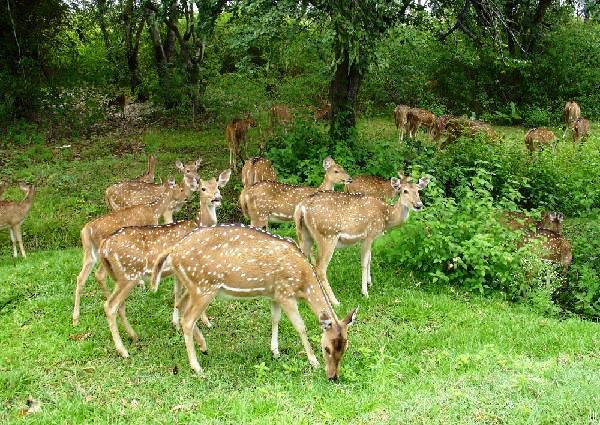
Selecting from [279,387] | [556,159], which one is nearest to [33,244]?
[279,387]

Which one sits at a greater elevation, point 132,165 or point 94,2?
point 94,2

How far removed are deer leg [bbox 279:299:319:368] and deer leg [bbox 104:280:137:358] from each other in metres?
1.92

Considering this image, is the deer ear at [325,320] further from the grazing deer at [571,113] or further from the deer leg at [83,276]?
the grazing deer at [571,113]

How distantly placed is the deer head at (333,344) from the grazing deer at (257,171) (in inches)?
272

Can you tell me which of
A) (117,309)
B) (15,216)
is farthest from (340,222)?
(15,216)

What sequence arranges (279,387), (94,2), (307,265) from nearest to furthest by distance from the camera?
(279,387)
(307,265)
(94,2)

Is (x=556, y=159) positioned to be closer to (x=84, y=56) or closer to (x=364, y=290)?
(x=364, y=290)

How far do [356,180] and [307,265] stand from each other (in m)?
5.75

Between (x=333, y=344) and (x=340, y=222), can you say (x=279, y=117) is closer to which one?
(x=340, y=222)

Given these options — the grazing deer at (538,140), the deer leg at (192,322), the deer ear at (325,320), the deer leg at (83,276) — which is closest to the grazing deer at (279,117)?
the grazing deer at (538,140)

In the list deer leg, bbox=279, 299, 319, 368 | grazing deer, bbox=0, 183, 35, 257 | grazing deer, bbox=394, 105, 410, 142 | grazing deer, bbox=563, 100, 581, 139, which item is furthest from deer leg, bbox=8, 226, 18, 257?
grazing deer, bbox=563, 100, 581, 139

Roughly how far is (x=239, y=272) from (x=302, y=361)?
1.24 m

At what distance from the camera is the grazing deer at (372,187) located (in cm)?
1302

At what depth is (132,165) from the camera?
54.1 ft
